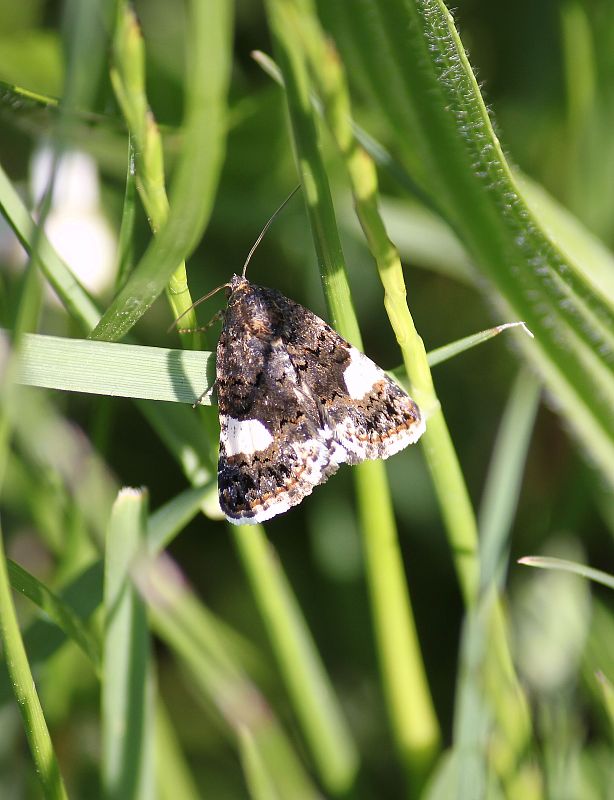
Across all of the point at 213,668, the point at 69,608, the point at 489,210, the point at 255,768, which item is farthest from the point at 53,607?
the point at 489,210

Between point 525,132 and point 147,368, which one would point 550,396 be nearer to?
point 147,368

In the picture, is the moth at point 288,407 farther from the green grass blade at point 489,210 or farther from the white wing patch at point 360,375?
the green grass blade at point 489,210

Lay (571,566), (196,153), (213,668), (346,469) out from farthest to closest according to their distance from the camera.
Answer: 1. (346,469)
2. (213,668)
3. (571,566)
4. (196,153)

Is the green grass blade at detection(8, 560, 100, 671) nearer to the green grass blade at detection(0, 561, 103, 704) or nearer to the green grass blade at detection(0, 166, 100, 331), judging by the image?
the green grass blade at detection(0, 561, 103, 704)

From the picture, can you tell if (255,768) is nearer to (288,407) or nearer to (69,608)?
(69,608)

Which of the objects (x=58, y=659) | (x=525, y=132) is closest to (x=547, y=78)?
(x=525, y=132)

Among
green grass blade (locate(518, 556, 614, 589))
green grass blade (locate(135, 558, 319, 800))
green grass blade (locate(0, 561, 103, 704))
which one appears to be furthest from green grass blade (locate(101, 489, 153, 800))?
green grass blade (locate(518, 556, 614, 589))
